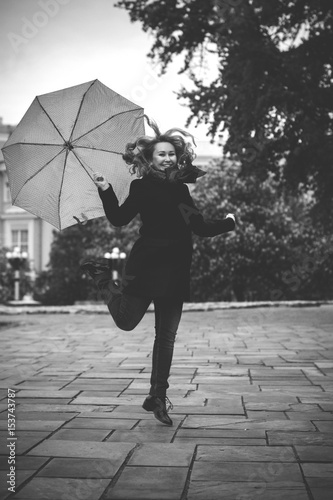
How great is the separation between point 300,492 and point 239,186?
95.3 feet

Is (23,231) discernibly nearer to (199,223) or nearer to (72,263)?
(72,263)

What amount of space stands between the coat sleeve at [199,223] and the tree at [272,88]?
7.12 meters

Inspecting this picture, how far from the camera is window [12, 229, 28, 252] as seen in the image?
130ft

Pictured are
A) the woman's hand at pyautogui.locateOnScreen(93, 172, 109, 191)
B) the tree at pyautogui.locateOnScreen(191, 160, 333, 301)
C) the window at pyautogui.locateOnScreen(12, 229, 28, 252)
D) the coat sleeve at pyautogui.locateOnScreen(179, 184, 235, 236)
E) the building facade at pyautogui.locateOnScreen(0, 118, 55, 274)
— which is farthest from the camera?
the window at pyautogui.locateOnScreen(12, 229, 28, 252)

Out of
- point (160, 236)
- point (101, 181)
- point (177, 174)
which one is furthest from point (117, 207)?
point (177, 174)

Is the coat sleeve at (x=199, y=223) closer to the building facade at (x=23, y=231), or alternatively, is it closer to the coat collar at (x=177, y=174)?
the coat collar at (x=177, y=174)

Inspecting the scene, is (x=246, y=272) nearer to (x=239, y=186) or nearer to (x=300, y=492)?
(x=239, y=186)

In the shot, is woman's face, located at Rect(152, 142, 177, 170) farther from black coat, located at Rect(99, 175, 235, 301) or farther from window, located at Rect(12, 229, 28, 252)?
window, located at Rect(12, 229, 28, 252)

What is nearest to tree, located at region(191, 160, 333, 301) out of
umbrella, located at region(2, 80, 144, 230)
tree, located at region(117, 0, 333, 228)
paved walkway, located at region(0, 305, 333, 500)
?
tree, located at region(117, 0, 333, 228)

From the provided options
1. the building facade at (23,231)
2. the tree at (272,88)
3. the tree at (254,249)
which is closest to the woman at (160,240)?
the tree at (272,88)

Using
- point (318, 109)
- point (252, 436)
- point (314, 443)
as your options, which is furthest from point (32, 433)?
point (318, 109)

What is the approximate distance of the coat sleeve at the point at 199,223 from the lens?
3.66m

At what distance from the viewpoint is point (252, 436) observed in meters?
3.32

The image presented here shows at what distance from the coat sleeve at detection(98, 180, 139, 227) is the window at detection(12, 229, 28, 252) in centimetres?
3700
